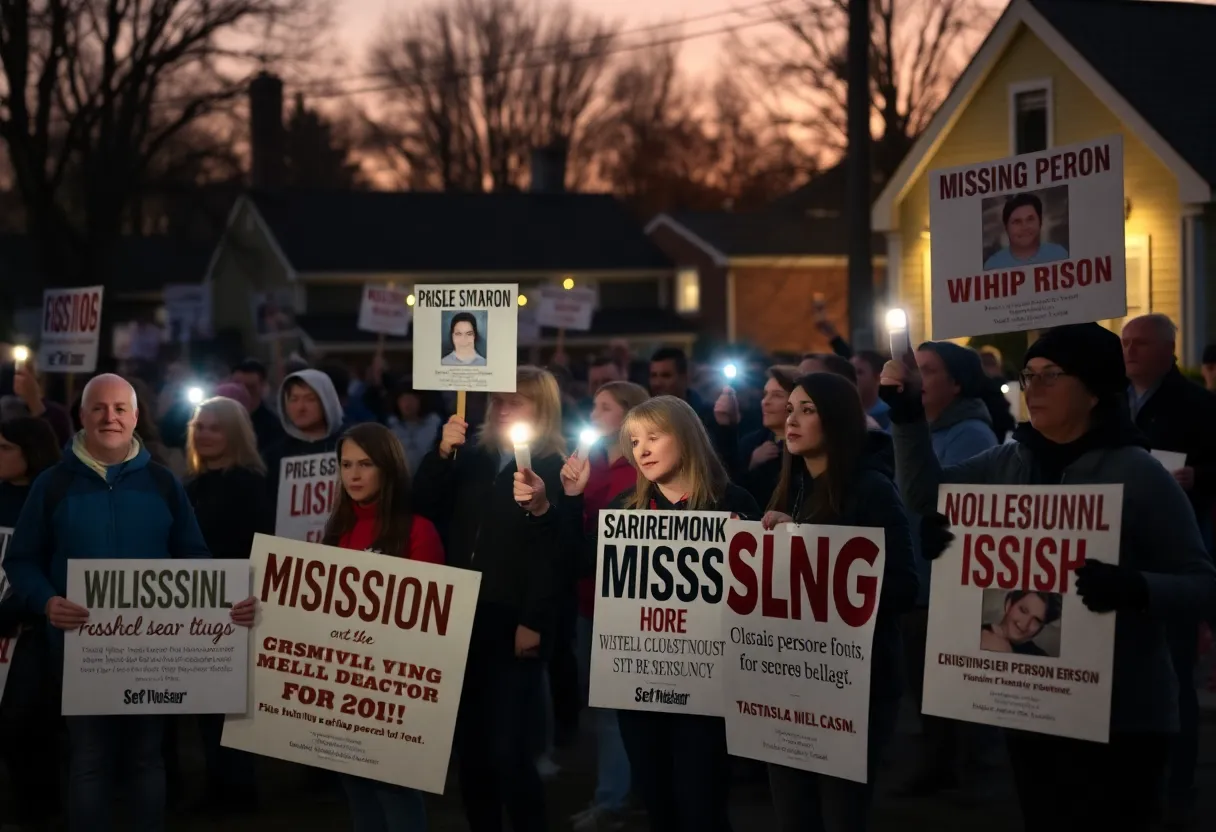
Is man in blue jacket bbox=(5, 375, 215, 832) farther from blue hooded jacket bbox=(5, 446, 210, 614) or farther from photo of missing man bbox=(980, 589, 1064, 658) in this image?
photo of missing man bbox=(980, 589, 1064, 658)

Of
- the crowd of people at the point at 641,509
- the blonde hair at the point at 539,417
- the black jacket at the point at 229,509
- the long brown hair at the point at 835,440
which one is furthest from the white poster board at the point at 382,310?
the long brown hair at the point at 835,440

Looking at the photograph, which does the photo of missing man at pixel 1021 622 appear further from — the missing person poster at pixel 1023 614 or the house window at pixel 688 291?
the house window at pixel 688 291

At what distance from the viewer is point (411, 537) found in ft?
21.5

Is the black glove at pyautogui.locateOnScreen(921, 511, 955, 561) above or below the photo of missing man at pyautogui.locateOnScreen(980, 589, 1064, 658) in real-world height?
→ above

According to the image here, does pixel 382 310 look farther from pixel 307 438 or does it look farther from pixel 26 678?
pixel 26 678

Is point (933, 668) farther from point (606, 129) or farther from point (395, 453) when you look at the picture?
point (606, 129)

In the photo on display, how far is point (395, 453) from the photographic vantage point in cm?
657

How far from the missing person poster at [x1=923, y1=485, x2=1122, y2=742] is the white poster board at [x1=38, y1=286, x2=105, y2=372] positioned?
8.33 metres

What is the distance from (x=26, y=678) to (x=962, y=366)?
445cm

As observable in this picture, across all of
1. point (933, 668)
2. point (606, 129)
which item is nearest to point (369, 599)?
point (933, 668)

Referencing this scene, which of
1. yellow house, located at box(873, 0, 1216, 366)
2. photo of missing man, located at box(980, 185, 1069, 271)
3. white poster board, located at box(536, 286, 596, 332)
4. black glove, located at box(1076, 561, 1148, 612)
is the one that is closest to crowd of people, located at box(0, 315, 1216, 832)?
black glove, located at box(1076, 561, 1148, 612)

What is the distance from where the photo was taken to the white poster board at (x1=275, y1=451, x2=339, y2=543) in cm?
895

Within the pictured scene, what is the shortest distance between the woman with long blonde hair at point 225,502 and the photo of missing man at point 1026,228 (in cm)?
408

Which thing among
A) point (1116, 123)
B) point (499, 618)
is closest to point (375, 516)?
point (499, 618)
